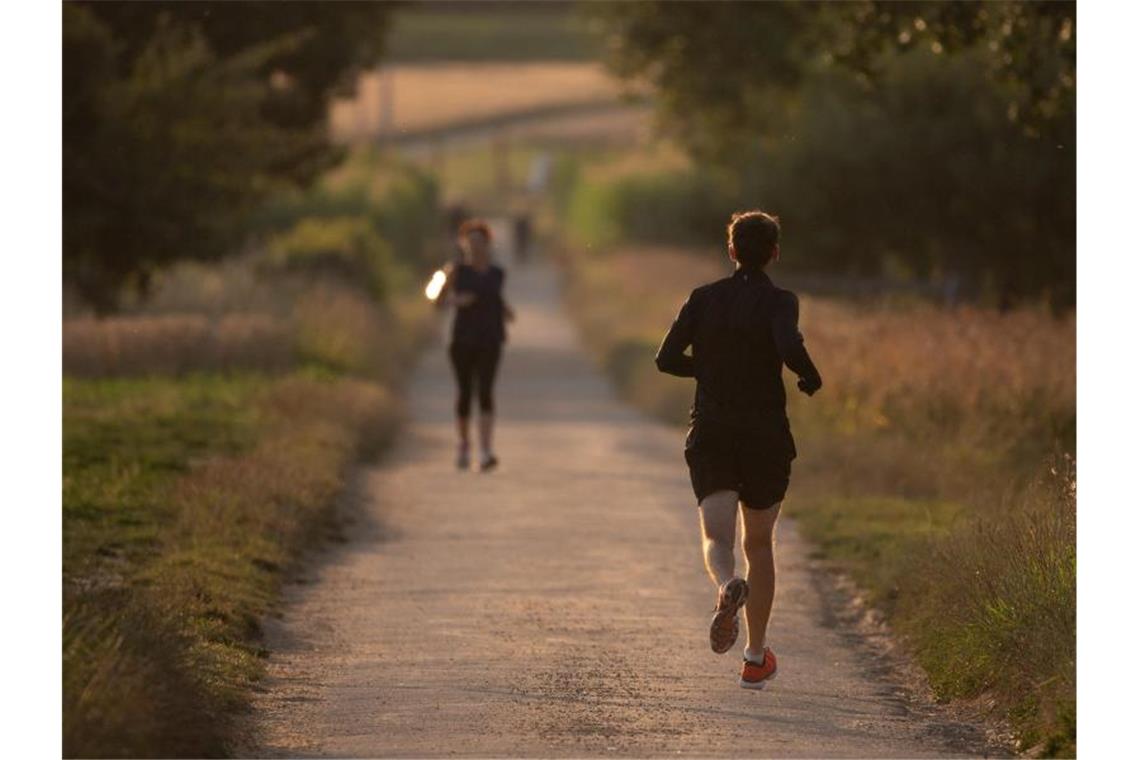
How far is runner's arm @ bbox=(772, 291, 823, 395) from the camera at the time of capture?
31.6ft

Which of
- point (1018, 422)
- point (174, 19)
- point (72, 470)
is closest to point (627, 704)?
point (72, 470)

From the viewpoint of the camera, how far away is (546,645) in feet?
37.0

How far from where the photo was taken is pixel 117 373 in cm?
2597

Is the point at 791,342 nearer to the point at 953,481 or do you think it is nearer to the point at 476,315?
the point at 953,481

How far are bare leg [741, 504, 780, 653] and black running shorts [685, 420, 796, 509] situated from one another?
7cm

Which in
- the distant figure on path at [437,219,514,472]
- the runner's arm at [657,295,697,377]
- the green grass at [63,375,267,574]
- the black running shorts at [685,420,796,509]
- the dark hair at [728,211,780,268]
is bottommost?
the green grass at [63,375,267,574]

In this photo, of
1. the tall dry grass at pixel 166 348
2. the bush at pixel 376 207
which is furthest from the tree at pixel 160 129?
the bush at pixel 376 207

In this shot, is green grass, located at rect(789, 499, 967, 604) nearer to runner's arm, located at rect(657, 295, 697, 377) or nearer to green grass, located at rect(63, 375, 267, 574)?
runner's arm, located at rect(657, 295, 697, 377)

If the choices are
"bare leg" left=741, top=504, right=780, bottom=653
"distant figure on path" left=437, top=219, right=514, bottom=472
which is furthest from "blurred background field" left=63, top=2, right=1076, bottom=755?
"distant figure on path" left=437, top=219, right=514, bottom=472

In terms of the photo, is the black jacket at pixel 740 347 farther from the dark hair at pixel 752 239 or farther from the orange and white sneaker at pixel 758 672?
the orange and white sneaker at pixel 758 672

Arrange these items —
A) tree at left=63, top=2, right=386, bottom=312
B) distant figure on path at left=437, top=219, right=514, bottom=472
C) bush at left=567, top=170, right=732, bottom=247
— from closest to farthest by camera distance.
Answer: distant figure on path at left=437, top=219, right=514, bottom=472 → tree at left=63, top=2, right=386, bottom=312 → bush at left=567, top=170, right=732, bottom=247

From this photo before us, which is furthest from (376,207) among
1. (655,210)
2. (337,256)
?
(337,256)

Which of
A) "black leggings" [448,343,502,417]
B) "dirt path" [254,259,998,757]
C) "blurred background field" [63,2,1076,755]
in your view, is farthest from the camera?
"black leggings" [448,343,502,417]

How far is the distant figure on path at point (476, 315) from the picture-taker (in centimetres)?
1848
